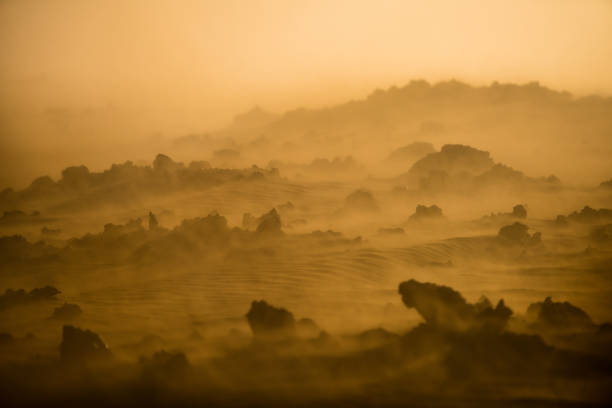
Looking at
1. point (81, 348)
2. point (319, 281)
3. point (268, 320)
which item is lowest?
point (81, 348)

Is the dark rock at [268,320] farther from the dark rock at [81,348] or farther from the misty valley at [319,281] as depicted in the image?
the dark rock at [81,348]

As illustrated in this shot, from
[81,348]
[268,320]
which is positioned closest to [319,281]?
[268,320]

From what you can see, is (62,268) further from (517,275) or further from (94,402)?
(517,275)

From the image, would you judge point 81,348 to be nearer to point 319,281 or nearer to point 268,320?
point 268,320

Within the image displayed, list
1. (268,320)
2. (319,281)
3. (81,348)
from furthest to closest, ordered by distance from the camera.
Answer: (319,281) < (268,320) < (81,348)

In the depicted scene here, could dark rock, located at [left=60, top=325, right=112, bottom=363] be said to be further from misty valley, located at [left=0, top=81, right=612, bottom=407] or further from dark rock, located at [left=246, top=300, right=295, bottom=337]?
dark rock, located at [left=246, top=300, right=295, bottom=337]

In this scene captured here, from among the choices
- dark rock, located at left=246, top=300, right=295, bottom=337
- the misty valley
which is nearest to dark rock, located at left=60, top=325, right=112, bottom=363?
the misty valley

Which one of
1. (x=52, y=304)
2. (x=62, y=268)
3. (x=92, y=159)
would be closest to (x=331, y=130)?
(x=92, y=159)

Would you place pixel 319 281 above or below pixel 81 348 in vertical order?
above

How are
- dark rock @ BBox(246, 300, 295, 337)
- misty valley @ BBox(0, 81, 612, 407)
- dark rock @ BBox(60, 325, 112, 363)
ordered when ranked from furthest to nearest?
dark rock @ BBox(246, 300, 295, 337), dark rock @ BBox(60, 325, 112, 363), misty valley @ BBox(0, 81, 612, 407)

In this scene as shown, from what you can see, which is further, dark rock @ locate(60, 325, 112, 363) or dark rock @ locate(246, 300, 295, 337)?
dark rock @ locate(246, 300, 295, 337)

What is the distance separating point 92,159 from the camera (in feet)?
67.9

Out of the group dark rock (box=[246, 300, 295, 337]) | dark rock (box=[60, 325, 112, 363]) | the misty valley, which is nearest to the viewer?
the misty valley

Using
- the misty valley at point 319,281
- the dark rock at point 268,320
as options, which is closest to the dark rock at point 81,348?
the misty valley at point 319,281
